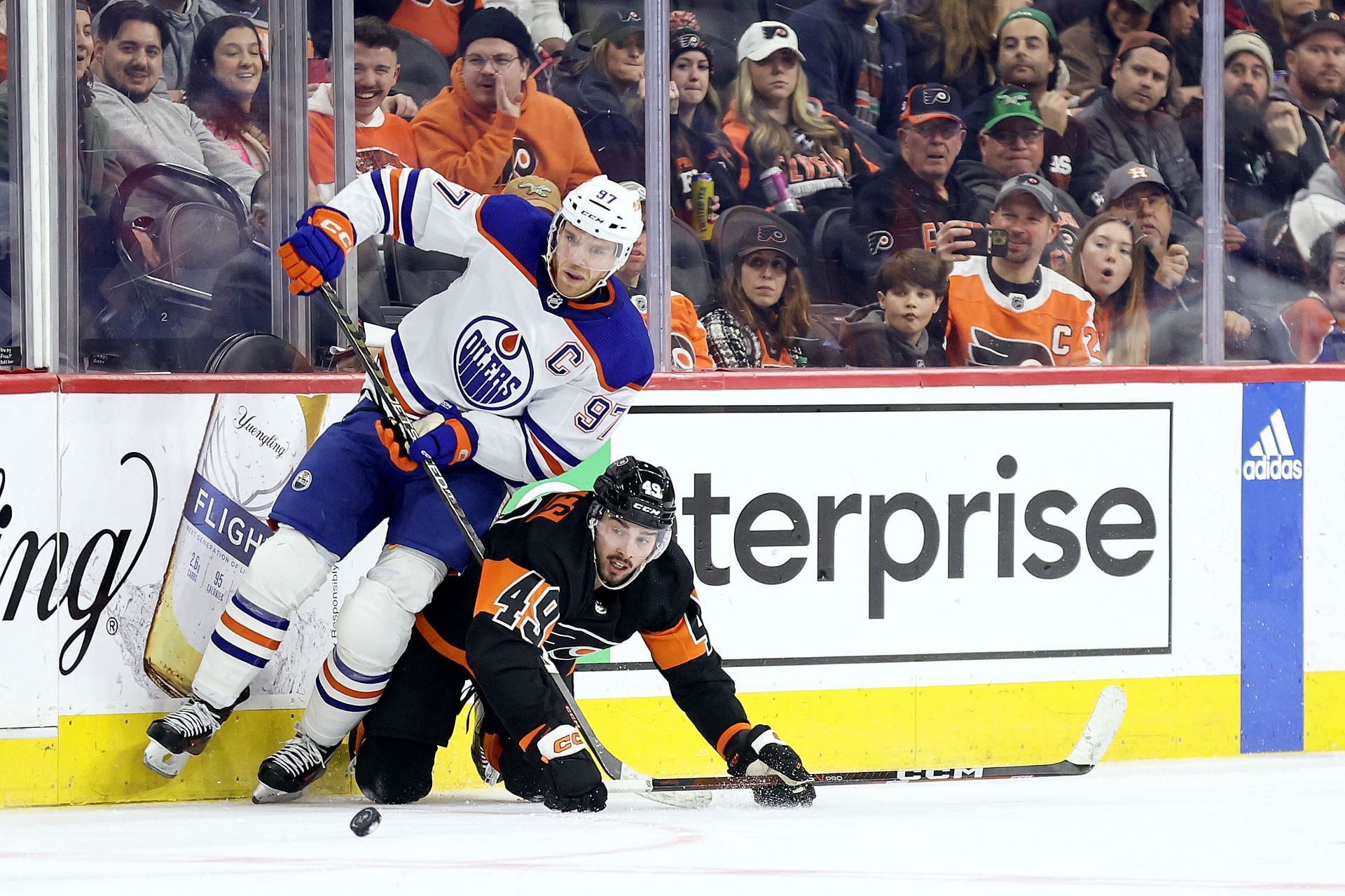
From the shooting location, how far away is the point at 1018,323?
3695 millimetres

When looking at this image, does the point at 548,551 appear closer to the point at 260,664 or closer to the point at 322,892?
the point at 260,664

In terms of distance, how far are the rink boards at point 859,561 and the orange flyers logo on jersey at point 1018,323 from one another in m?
0.12

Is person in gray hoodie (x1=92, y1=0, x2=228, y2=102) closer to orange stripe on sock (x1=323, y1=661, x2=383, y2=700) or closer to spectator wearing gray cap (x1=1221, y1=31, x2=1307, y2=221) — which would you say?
orange stripe on sock (x1=323, y1=661, x2=383, y2=700)

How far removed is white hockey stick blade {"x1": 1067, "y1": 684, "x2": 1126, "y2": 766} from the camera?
3.25m

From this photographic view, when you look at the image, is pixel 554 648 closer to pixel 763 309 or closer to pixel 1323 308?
pixel 763 309

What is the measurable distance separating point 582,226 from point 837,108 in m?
1.03

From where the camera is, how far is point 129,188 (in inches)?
126

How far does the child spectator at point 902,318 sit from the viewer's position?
362 cm

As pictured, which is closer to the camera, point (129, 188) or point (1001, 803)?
point (1001, 803)

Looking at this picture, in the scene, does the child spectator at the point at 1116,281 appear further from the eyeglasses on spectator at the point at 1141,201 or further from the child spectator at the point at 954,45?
the child spectator at the point at 954,45

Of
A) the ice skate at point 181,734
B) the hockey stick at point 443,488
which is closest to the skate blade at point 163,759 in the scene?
the ice skate at point 181,734

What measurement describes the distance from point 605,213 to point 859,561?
107 centimetres

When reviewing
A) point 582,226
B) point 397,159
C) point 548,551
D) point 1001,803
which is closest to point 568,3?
point 397,159

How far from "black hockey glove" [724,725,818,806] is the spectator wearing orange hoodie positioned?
4.25ft
